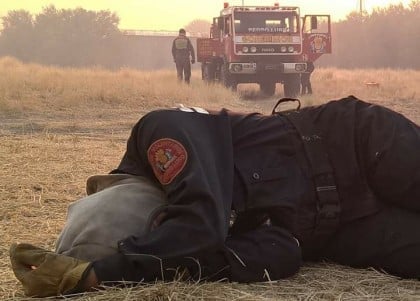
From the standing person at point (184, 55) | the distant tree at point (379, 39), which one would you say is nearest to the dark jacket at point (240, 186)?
the standing person at point (184, 55)

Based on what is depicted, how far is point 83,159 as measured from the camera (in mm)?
5562

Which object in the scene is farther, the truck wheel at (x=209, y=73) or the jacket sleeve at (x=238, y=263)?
the truck wheel at (x=209, y=73)

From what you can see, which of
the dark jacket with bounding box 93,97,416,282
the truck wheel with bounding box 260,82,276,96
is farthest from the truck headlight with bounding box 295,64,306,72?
the dark jacket with bounding box 93,97,416,282

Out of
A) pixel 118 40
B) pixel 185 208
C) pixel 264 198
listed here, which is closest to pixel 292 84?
pixel 264 198

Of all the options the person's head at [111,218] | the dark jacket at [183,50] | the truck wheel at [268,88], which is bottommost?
the truck wheel at [268,88]

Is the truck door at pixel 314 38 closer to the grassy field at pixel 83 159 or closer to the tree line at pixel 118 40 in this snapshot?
the grassy field at pixel 83 159

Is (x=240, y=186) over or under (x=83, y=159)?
over

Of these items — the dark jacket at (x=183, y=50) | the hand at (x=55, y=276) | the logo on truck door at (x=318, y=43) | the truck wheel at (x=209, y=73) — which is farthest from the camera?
the truck wheel at (x=209, y=73)

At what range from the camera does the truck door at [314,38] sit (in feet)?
55.7

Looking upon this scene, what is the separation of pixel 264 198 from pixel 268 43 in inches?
585

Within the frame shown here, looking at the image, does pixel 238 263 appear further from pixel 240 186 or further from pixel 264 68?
pixel 264 68

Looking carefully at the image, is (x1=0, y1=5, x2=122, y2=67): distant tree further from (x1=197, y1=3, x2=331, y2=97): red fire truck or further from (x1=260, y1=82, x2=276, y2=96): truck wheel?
(x1=197, y1=3, x2=331, y2=97): red fire truck

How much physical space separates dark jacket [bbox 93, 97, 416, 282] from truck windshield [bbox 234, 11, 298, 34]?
47.2ft

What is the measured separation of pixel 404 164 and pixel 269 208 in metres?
0.50
